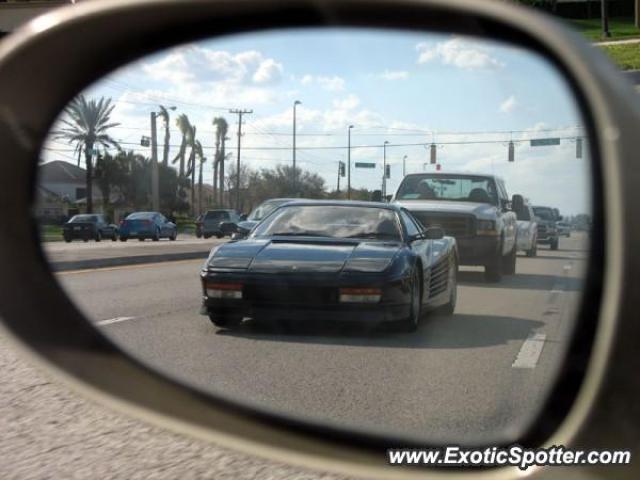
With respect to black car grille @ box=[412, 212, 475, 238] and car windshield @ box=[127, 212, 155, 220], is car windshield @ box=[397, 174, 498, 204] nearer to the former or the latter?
black car grille @ box=[412, 212, 475, 238]

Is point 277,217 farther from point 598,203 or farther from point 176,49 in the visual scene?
point 598,203

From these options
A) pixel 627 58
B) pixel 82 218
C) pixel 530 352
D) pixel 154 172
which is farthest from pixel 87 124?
pixel 627 58

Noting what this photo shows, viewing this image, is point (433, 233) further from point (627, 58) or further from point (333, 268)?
point (627, 58)

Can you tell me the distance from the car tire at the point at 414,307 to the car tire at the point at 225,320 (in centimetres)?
70

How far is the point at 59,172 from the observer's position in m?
3.96

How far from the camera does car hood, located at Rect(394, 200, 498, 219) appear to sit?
304 cm

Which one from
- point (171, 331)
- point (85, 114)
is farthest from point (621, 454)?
point (85, 114)

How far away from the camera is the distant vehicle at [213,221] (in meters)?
3.46

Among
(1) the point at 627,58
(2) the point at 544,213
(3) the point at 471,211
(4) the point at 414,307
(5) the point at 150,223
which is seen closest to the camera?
(2) the point at 544,213

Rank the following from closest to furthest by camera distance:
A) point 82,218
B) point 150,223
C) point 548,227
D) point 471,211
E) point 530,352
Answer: point 548,227 → point 530,352 → point 471,211 → point 150,223 → point 82,218

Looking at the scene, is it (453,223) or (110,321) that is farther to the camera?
(110,321)

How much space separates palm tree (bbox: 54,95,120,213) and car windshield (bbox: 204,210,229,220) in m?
0.50

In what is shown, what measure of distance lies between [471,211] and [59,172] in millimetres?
2025

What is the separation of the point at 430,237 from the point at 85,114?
62.5 inches
